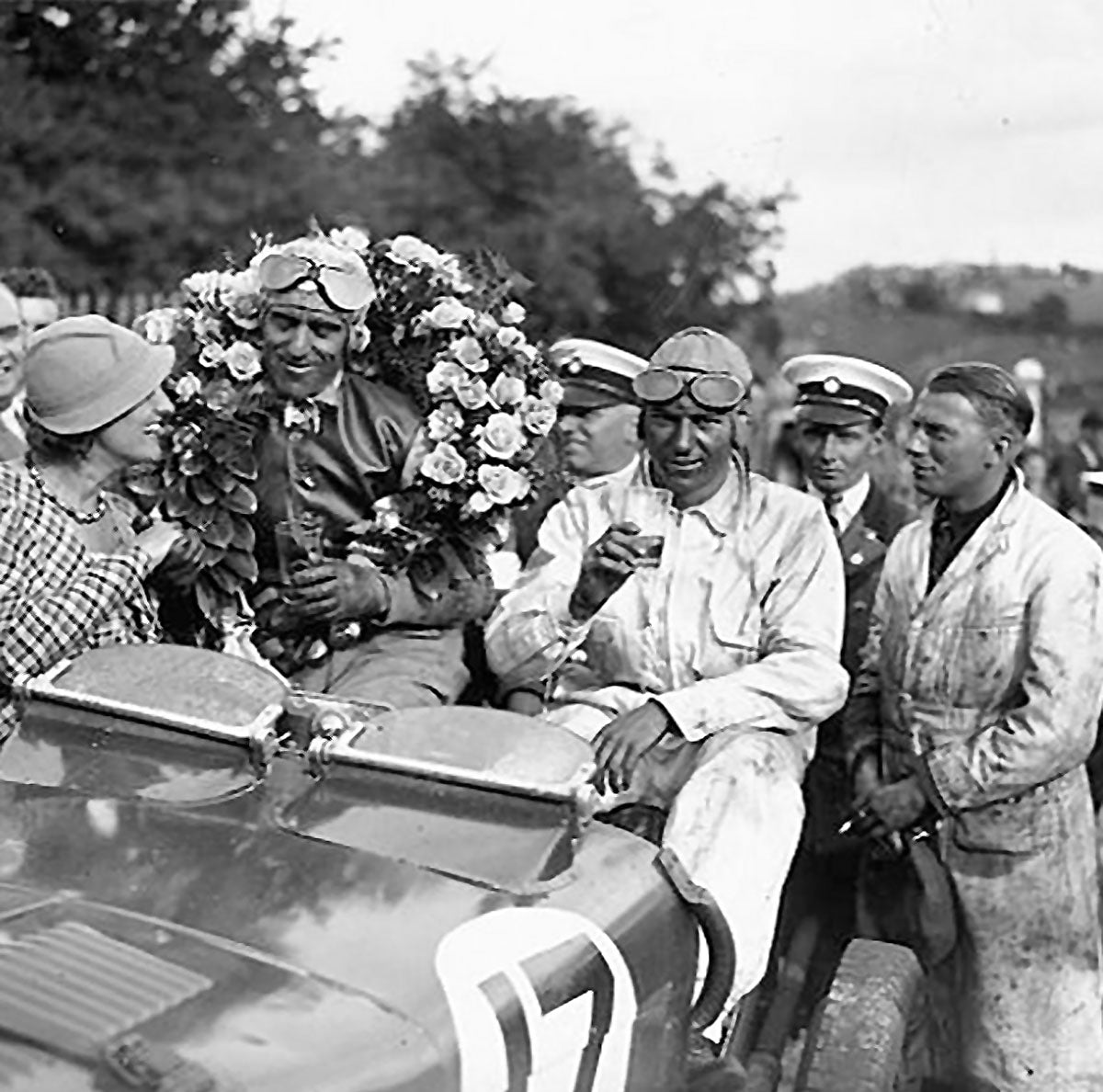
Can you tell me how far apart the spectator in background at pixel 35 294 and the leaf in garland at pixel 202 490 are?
357 centimetres

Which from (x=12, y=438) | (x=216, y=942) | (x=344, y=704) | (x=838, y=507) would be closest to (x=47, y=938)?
(x=216, y=942)

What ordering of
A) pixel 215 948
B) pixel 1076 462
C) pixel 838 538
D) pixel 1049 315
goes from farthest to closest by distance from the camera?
pixel 1049 315, pixel 1076 462, pixel 838 538, pixel 215 948

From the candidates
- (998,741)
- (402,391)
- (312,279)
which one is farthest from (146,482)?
(998,741)

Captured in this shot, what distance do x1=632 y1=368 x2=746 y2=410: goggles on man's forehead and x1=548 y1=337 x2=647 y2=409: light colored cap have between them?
2037 millimetres

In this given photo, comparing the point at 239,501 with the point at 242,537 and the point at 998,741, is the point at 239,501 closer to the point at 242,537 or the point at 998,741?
the point at 242,537

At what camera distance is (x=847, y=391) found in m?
6.73

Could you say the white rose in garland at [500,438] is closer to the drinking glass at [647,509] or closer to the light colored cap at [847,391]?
the drinking glass at [647,509]

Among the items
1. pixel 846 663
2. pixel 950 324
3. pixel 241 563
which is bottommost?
pixel 846 663

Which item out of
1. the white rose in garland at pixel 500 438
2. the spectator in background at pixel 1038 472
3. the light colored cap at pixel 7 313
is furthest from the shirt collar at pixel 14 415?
the spectator in background at pixel 1038 472

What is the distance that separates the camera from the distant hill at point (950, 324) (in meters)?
19.2

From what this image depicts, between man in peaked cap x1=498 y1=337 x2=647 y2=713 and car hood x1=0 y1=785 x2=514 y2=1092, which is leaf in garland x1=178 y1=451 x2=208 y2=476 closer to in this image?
car hood x1=0 y1=785 x2=514 y2=1092

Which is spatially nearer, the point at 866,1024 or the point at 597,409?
the point at 866,1024

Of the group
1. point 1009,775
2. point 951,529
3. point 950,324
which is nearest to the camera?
point 1009,775

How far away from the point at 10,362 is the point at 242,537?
1.75 metres
